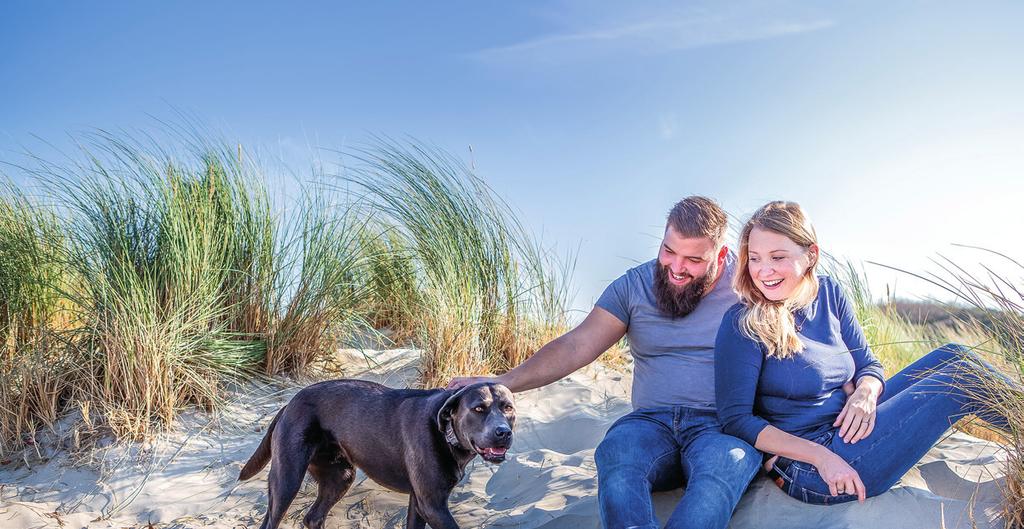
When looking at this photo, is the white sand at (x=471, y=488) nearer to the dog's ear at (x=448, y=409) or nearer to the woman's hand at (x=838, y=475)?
the woman's hand at (x=838, y=475)

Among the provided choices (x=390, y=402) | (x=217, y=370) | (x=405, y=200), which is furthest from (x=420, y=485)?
(x=405, y=200)

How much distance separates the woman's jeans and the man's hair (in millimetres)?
1095

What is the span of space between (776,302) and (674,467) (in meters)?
0.89

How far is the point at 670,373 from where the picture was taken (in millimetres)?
3787

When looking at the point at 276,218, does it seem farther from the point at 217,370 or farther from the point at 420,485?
the point at 420,485

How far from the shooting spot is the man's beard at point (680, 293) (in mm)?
3834

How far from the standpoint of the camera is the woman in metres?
3.21

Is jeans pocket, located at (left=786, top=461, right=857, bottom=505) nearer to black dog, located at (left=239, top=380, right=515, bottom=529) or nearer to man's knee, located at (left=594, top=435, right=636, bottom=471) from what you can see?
man's knee, located at (left=594, top=435, right=636, bottom=471)

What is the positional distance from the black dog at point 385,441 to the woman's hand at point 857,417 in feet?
4.74

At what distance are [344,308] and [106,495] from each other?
2284 millimetres

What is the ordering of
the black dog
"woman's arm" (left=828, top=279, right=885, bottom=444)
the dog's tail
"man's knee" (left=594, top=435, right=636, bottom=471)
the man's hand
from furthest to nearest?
the dog's tail → the man's hand → the black dog → "man's knee" (left=594, top=435, right=636, bottom=471) → "woman's arm" (left=828, top=279, right=885, bottom=444)

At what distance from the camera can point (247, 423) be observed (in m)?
5.49

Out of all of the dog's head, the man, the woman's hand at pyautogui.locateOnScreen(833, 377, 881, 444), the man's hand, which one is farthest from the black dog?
the woman's hand at pyautogui.locateOnScreen(833, 377, 881, 444)

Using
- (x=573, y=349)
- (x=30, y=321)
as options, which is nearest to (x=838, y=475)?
(x=573, y=349)
